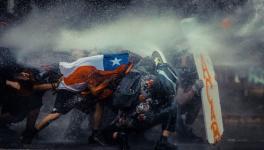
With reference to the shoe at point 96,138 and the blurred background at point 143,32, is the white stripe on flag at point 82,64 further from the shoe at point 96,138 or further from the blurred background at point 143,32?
the shoe at point 96,138

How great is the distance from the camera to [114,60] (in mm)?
7273

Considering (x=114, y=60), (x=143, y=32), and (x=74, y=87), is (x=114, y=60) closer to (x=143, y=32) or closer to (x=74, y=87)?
(x=74, y=87)

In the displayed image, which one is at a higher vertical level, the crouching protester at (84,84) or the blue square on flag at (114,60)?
the blue square on flag at (114,60)

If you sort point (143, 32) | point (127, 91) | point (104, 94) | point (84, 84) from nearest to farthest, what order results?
point (127, 91)
point (84, 84)
point (104, 94)
point (143, 32)

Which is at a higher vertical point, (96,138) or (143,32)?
(143,32)

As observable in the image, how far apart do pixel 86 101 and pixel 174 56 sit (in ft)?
7.17

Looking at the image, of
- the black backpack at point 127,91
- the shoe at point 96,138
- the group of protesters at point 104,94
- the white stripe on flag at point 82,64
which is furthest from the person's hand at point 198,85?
the shoe at point 96,138

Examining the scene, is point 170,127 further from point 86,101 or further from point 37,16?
point 37,16

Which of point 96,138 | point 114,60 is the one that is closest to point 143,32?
point 114,60

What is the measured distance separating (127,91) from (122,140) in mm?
796

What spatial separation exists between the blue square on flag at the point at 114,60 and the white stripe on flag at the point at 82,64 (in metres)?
0.07

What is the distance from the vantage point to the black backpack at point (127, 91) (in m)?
7.06

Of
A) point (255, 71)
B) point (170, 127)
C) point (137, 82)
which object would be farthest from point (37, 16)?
point (255, 71)

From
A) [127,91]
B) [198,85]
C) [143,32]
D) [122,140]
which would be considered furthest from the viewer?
[143,32]
